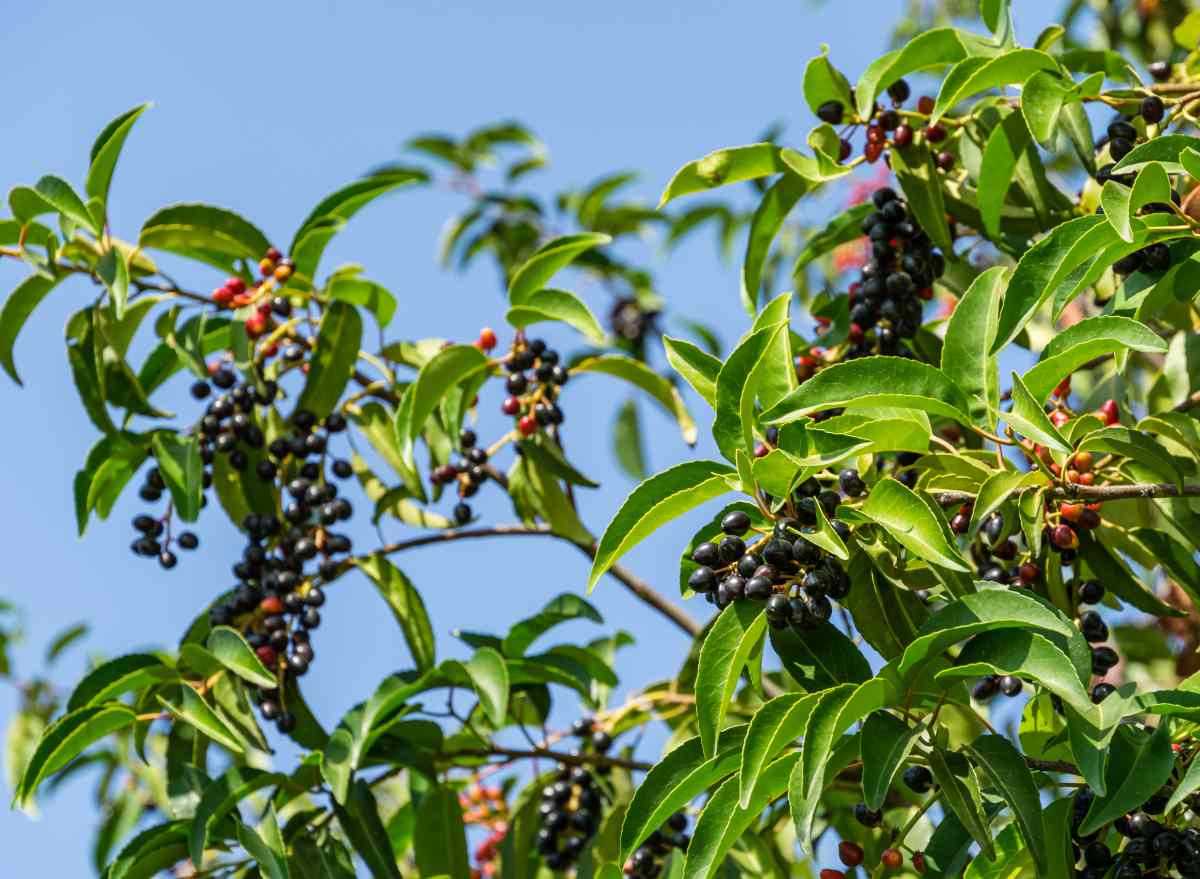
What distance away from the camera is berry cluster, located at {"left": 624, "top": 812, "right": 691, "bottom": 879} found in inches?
105

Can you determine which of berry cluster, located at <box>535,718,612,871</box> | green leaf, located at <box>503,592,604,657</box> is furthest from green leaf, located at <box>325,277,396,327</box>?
berry cluster, located at <box>535,718,612,871</box>

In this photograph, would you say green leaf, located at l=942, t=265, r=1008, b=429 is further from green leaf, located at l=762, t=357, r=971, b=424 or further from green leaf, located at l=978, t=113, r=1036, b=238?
green leaf, located at l=978, t=113, r=1036, b=238

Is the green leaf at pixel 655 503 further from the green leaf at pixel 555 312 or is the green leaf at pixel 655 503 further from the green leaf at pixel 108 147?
the green leaf at pixel 108 147

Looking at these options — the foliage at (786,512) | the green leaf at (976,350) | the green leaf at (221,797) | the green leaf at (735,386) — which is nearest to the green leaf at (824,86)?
the foliage at (786,512)

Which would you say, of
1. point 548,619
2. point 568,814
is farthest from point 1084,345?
point 568,814

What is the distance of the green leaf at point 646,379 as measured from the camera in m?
2.74

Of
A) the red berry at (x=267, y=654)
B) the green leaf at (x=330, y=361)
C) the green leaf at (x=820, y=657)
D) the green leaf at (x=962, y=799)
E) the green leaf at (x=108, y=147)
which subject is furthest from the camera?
the green leaf at (x=330, y=361)

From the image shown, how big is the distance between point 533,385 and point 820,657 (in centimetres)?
107

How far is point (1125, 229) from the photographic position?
174cm

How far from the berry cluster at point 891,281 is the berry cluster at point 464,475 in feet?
2.48

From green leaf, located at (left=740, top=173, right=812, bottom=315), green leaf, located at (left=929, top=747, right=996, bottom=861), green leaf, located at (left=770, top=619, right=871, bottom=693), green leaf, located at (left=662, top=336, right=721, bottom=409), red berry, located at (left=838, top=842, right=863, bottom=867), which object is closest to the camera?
green leaf, located at (left=929, top=747, right=996, bottom=861)

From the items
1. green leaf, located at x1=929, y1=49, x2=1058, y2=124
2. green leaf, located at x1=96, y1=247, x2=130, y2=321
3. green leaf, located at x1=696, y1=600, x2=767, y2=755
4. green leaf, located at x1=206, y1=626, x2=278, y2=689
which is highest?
green leaf, located at x1=96, y1=247, x2=130, y2=321

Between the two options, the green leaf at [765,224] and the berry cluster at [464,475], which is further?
the berry cluster at [464,475]

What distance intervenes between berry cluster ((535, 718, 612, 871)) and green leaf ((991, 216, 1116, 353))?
1.37 m
